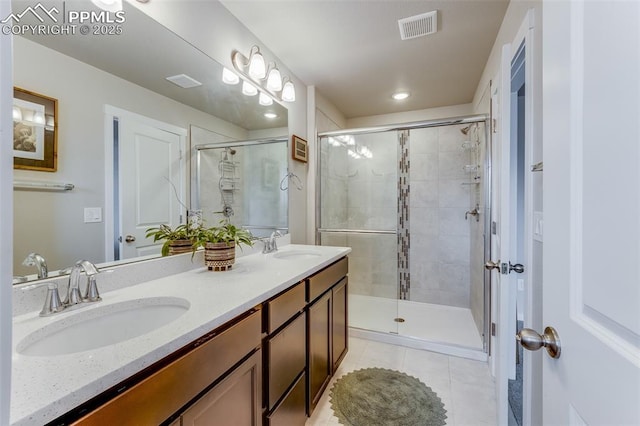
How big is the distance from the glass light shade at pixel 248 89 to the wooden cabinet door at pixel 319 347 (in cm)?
148

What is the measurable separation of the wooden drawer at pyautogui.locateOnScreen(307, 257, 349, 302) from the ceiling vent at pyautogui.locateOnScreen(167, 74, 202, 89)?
1.25 metres

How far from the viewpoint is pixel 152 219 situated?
4.37 feet

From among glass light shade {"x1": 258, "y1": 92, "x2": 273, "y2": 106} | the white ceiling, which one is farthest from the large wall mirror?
the white ceiling

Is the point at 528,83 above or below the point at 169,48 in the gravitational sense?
below

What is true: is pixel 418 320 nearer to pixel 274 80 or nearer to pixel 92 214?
pixel 274 80

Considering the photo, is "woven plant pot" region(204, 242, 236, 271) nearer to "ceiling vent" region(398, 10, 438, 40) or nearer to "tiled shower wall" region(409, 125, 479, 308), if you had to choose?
"ceiling vent" region(398, 10, 438, 40)

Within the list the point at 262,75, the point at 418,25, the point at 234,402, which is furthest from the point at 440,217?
the point at 234,402

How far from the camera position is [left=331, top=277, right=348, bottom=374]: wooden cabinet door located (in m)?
1.87

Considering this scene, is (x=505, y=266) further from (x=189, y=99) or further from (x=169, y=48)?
(x=169, y=48)

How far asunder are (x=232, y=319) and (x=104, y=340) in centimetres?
40

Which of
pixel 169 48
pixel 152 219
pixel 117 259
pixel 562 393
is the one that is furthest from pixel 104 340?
pixel 169 48

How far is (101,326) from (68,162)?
0.59 metres

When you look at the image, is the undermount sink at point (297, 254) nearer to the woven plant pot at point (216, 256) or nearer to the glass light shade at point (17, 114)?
the woven plant pot at point (216, 256)

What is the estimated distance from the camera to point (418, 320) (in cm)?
294
